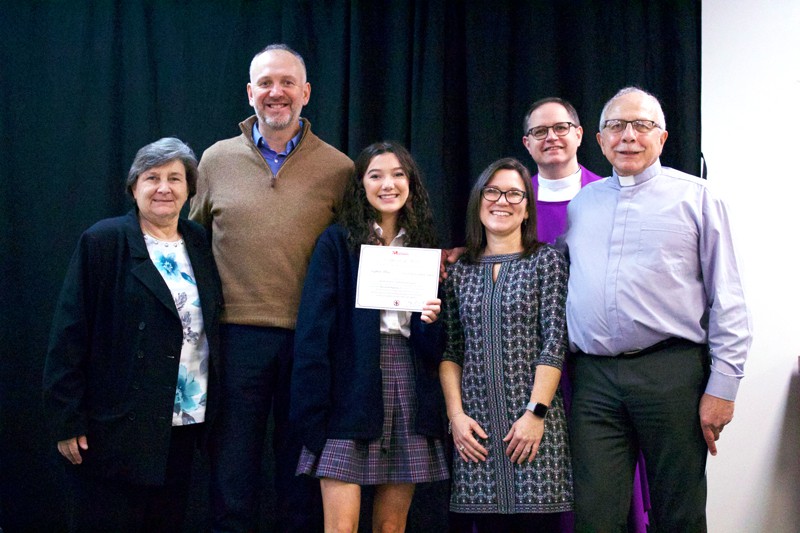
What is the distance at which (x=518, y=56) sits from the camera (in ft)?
11.9

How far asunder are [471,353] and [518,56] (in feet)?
6.14

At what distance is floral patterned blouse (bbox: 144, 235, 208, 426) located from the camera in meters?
2.39

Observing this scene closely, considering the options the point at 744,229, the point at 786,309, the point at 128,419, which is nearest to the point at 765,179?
the point at 744,229

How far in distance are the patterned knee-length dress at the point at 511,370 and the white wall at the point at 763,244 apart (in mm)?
1607

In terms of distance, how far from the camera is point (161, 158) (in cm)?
243

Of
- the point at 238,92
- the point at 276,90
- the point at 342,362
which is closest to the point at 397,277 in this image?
the point at 342,362

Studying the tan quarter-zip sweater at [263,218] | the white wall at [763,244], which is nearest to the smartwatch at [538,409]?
the tan quarter-zip sweater at [263,218]

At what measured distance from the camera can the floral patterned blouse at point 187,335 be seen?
239 centimetres

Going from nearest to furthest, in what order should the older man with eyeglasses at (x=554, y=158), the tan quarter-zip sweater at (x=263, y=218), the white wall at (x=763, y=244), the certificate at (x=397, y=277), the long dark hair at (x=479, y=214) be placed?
1. the certificate at (x=397, y=277)
2. the long dark hair at (x=479, y=214)
3. the tan quarter-zip sweater at (x=263, y=218)
4. the older man with eyeglasses at (x=554, y=158)
5. the white wall at (x=763, y=244)

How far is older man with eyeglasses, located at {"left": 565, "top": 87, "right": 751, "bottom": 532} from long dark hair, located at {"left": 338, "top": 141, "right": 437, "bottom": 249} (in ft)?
1.75

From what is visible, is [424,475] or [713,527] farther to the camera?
[713,527]

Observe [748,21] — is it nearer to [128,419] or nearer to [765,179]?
[765,179]

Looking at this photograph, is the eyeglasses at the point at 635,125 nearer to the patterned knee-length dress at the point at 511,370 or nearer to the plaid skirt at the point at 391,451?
the patterned knee-length dress at the point at 511,370

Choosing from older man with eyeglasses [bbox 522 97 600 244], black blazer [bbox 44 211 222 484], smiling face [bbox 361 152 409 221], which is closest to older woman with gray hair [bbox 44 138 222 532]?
black blazer [bbox 44 211 222 484]
